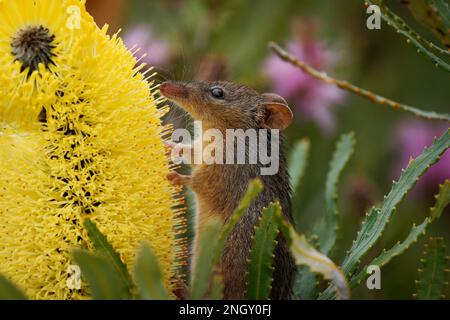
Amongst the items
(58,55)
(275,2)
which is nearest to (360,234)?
(58,55)

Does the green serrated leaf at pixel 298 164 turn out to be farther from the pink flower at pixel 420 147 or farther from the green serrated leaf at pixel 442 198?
the pink flower at pixel 420 147

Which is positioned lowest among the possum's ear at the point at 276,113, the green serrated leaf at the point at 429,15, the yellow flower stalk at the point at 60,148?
the yellow flower stalk at the point at 60,148

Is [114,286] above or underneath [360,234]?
underneath

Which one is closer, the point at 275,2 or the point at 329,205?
the point at 329,205

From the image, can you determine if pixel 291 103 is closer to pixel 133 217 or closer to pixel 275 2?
pixel 275 2

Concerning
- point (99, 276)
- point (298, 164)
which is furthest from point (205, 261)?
point (298, 164)

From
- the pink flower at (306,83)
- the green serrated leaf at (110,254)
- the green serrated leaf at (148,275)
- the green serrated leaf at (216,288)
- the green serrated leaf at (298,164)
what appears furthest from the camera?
the pink flower at (306,83)

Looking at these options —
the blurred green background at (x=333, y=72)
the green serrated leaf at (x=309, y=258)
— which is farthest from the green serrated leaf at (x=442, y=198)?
the blurred green background at (x=333, y=72)
